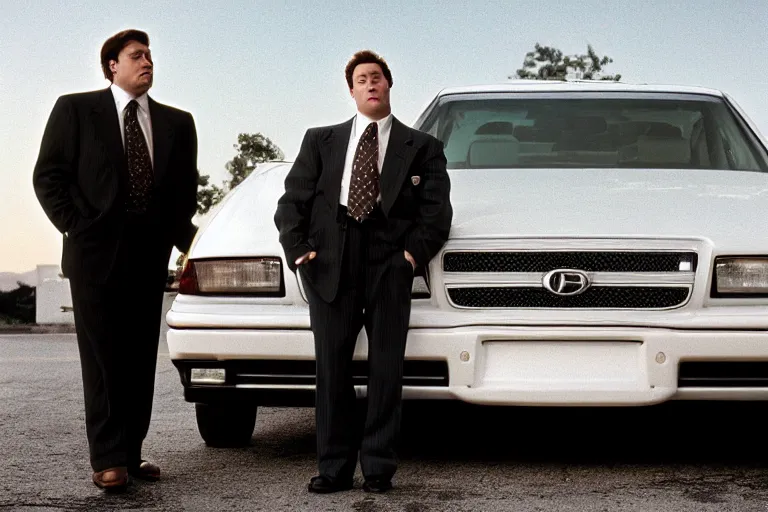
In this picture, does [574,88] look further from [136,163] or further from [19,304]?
[19,304]

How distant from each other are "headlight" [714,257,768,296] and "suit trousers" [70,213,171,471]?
2097mm

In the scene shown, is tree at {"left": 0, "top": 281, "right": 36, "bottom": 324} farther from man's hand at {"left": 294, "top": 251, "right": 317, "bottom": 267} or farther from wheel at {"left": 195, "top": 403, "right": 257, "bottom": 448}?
man's hand at {"left": 294, "top": 251, "right": 317, "bottom": 267}

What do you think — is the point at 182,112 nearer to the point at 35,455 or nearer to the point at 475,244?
the point at 475,244

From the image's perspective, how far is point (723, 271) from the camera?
15.6 feet

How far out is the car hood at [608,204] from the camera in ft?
15.6

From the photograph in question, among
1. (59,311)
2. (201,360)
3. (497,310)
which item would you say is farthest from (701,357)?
(59,311)

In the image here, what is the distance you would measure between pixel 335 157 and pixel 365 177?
0.14m

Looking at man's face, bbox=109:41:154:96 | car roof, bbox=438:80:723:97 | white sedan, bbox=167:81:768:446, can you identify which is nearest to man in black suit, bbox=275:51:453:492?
white sedan, bbox=167:81:768:446

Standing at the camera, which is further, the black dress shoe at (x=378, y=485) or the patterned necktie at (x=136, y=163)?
the patterned necktie at (x=136, y=163)

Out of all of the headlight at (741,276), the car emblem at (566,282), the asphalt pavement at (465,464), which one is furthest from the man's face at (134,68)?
the headlight at (741,276)

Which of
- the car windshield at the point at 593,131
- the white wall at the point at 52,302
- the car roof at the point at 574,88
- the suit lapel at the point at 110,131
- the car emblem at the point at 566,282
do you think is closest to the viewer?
the car emblem at the point at 566,282

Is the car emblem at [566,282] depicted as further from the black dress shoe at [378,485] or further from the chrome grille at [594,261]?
the black dress shoe at [378,485]

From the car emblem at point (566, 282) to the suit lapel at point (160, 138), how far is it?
59.5 inches

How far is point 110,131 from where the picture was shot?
190 inches
